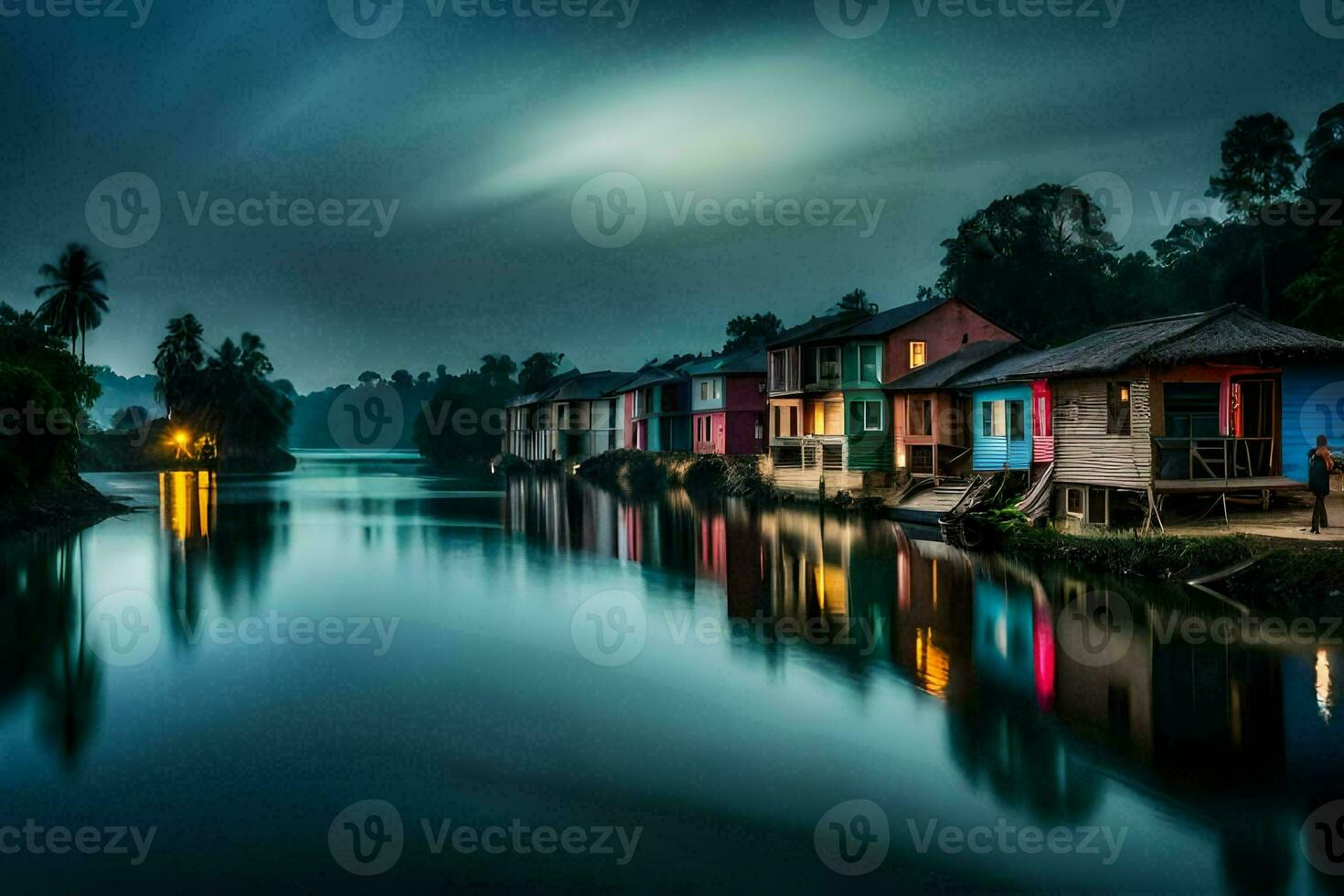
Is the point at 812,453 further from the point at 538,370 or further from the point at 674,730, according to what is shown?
the point at 538,370

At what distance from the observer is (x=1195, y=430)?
2758 centimetres

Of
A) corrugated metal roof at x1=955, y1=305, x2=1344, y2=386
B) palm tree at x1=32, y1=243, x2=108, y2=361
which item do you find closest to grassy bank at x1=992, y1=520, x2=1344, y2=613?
corrugated metal roof at x1=955, y1=305, x2=1344, y2=386

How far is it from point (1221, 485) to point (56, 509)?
4352 cm

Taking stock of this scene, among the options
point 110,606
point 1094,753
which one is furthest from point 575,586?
point 1094,753

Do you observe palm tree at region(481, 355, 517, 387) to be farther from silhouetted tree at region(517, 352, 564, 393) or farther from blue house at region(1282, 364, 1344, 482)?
blue house at region(1282, 364, 1344, 482)

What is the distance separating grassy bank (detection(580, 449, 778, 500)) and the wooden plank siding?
21.0 meters

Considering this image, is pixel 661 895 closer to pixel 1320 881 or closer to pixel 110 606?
pixel 1320 881

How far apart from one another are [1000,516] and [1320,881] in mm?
21743

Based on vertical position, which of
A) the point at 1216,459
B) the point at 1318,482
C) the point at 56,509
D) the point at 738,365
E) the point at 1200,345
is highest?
the point at 738,365

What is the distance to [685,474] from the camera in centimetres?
6000

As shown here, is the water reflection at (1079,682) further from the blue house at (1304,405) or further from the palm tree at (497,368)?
the palm tree at (497,368)

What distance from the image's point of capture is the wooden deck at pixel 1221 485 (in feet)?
81.4

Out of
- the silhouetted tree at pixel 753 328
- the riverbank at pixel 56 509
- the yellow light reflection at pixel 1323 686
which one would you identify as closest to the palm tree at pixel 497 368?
the silhouetted tree at pixel 753 328

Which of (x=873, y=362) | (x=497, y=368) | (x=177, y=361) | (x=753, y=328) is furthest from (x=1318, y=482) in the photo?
(x=497, y=368)
